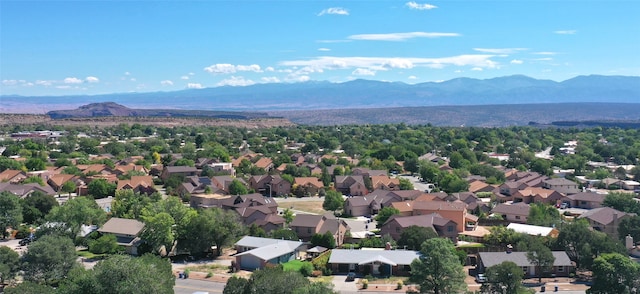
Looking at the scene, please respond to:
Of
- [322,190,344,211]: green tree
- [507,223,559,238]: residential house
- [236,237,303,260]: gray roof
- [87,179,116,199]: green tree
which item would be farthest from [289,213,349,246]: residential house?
[87,179,116,199]: green tree

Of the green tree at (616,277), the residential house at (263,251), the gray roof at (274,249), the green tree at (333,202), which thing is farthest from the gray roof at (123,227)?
the green tree at (616,277)

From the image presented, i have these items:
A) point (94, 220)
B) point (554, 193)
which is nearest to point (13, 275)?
point (94, 220)

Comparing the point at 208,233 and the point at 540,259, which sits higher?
the point at 208,233

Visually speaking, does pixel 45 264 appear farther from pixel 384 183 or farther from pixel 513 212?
pixel 384 183

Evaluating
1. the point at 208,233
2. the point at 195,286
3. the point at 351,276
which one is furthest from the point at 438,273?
the point at 208,233

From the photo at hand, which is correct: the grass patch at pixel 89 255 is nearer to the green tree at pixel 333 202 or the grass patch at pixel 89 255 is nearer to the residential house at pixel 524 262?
the green tree at pixel 333 202


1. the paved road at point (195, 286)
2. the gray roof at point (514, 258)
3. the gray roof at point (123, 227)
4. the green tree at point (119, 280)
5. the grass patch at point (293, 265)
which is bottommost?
the paved road at point (195, 286)
